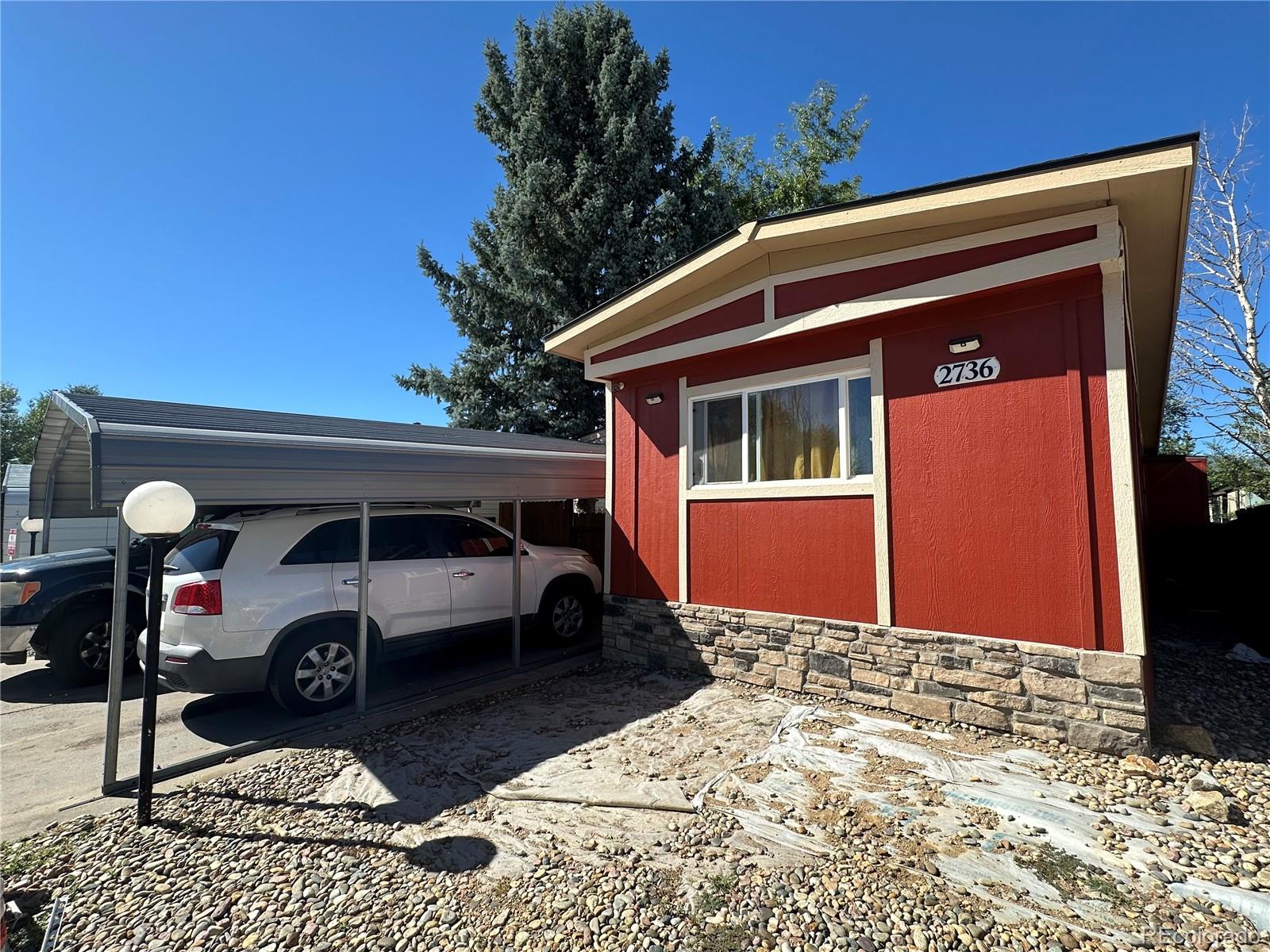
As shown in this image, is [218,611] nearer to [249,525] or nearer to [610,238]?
[249,525]

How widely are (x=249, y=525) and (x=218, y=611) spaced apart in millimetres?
674

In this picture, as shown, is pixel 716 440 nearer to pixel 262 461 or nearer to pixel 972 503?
pixel 972 503

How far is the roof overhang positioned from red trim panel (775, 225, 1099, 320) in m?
0.19

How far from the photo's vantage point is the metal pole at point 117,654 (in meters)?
3.45

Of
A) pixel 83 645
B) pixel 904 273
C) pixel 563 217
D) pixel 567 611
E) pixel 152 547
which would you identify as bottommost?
pixel 83 645

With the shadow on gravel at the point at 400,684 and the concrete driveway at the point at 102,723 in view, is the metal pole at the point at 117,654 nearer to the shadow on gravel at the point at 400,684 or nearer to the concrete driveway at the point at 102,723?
the concrete driveway at the point at 102,723

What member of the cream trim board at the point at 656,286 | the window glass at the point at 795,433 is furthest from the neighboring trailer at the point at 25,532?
the window glass at the point at 795,433

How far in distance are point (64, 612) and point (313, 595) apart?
10.7 feet

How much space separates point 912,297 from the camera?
172 inches

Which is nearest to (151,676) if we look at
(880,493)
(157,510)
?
(157,510)

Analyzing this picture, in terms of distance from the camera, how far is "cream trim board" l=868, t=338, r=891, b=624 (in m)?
4.56

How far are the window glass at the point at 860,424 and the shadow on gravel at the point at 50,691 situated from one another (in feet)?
22.9

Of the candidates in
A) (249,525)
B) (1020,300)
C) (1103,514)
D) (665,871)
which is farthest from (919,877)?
(249,525)

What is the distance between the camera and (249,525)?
457 centimetres
